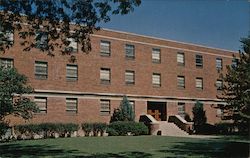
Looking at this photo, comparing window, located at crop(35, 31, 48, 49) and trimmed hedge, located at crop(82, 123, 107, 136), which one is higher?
window, located at crop(35, 31, 48, 49)

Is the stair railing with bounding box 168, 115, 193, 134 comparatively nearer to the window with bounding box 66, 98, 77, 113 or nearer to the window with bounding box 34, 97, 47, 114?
the window with bounding box 66, 98, 77, 113

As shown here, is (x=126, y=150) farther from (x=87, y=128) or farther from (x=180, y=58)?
(x=180, y=58)

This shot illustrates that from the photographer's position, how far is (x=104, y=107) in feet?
115

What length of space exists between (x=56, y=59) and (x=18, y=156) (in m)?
18.2

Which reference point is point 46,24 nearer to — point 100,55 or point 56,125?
point 56,125

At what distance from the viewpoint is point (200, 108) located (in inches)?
1640

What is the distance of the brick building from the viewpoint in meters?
31.4

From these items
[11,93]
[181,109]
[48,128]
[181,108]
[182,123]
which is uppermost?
[11,93]

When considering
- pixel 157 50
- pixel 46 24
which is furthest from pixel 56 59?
pixel 46 24

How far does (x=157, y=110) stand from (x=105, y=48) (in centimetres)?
923

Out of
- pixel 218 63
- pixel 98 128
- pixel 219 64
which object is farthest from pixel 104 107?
pixel 219 64

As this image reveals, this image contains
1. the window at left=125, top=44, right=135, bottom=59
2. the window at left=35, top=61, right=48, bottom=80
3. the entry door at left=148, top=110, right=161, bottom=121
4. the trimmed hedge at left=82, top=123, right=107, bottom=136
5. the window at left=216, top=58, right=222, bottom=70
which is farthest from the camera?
the window at left=216, top=58, right=222, bottom=70

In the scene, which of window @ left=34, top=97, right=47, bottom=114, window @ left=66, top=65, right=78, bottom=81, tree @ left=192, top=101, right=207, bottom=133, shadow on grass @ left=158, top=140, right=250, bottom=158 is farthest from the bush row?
shadow on grass @ left=158, top=140, right=250, bottom=158

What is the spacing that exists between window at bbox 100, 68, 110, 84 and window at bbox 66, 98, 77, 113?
349cm
